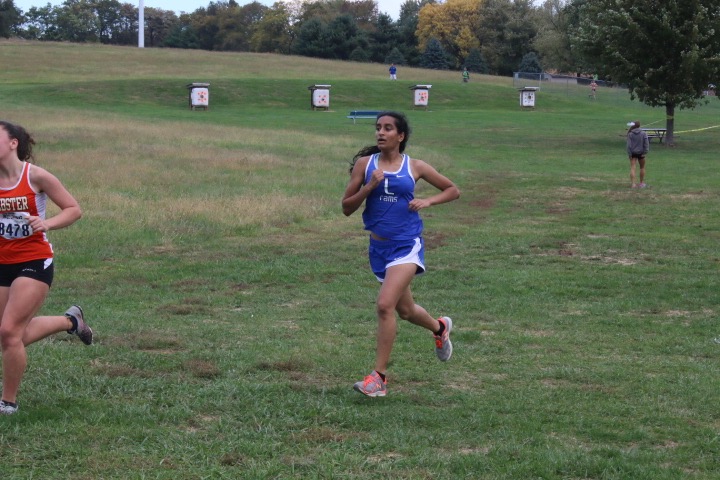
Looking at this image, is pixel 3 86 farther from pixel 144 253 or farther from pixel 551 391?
pixel 551 391

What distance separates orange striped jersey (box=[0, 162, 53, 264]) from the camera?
5445 mm

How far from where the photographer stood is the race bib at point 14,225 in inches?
215

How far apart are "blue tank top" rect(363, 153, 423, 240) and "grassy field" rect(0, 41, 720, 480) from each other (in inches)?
42.3

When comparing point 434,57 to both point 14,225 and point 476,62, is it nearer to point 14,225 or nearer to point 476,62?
point 476,62

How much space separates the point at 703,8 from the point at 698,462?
30212 mm

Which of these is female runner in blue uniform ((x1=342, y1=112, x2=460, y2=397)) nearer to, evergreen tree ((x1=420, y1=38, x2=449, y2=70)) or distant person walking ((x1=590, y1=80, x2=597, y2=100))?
distant person walking ((x1=590, y1=80, x2=597, y2=100))

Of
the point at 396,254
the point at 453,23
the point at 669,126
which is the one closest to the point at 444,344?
the point at 396,254

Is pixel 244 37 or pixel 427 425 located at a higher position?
pixel 244 37

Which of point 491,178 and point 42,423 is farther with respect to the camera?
point 491,178

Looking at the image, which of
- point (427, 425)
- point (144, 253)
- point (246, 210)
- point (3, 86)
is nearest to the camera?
point (427, 425)

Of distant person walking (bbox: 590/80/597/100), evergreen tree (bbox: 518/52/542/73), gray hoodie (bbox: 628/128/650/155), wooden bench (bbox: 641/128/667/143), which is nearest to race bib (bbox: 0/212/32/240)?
gray hoodie (bbox: 628/128/650/155)

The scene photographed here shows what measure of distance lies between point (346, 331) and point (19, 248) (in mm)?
3521

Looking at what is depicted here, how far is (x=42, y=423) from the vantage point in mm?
5238

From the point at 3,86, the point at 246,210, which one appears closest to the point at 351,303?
the point at 246,210
